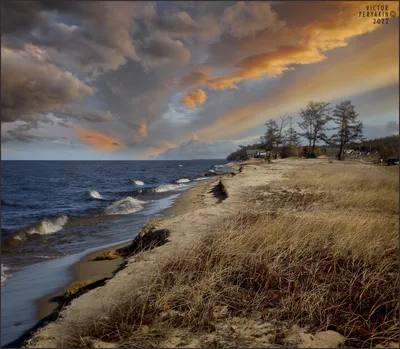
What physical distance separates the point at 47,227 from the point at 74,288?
8019mm

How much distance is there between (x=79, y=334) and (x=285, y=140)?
→ 6.86 metres

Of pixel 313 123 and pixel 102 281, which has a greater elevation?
pixel 313 123

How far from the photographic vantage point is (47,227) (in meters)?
11.3

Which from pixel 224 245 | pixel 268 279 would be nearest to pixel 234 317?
pixel 268 279

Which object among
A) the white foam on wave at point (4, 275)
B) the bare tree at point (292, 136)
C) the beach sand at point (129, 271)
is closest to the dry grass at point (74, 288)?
the beach sand at point (129, 271)

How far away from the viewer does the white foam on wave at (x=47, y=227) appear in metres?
10.7

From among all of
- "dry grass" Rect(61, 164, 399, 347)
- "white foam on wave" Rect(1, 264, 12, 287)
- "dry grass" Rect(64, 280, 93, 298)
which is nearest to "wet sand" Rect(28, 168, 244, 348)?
"dry grass" Rect(64, 280, 93, 298)

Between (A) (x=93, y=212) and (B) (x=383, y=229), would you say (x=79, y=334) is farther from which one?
(A) (x=93, y=212)

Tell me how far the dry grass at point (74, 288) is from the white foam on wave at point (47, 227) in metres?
6.90

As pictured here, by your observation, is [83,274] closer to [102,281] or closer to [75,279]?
[75,279]

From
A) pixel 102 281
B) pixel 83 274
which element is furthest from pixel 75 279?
pixel 102 281

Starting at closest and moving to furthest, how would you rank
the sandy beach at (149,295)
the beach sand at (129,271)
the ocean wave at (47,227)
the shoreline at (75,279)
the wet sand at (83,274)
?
the sandy beach at (149,295), the beach sand at (129,271), the shoreline at (75,279), the wet sand at (83,274), the ocean wave at (47,227)

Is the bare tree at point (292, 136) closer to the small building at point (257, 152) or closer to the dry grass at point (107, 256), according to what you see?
the small building at point (257, 152)

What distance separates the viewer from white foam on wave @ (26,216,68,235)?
35.0 feet
